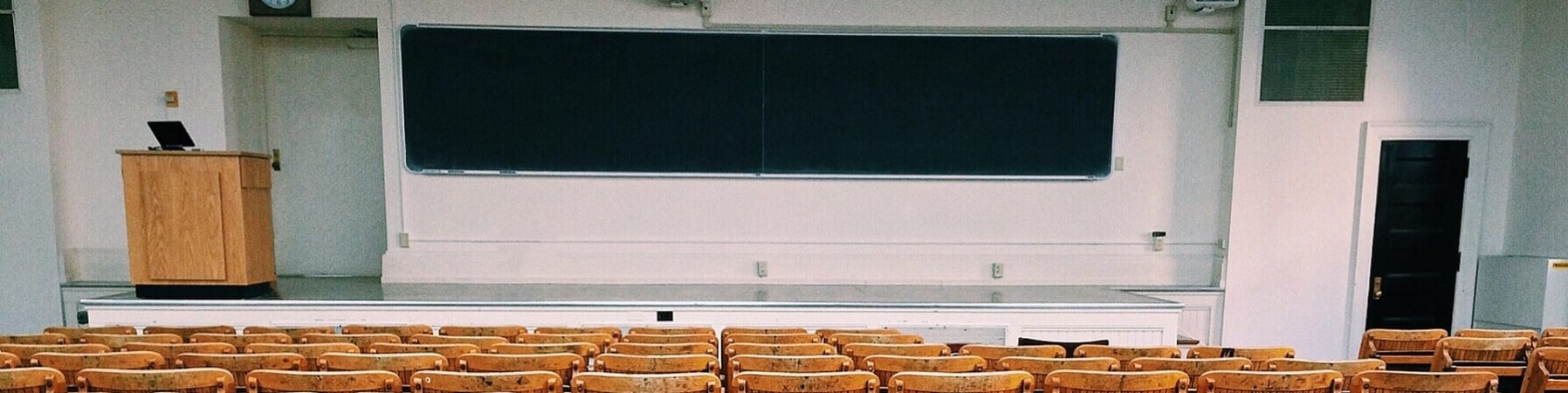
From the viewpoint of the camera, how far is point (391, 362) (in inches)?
112

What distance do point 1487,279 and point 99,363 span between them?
29.6ft

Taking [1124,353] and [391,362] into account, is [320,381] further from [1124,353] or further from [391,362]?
[1124,353]

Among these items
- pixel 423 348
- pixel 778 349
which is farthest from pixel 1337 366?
pixel 423 348

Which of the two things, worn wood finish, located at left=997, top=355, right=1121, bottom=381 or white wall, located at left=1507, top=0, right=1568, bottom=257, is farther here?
white wall, located at left=1507, top=0, right=1568, bottom=257

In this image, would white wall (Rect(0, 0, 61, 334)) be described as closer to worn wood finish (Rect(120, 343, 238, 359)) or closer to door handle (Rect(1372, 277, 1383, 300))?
worn wood finish (Rect(120, 343, 238, 359))

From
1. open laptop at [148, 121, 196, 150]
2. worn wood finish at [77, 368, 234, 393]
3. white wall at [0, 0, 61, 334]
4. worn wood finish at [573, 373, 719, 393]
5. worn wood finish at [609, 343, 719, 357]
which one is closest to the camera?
worn wood finish at [573, 373, 719, 393]

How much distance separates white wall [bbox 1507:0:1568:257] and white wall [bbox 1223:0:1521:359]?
8cm

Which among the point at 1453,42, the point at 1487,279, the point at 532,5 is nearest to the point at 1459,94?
the point at 1453,42

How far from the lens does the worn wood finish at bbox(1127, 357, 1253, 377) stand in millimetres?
2857

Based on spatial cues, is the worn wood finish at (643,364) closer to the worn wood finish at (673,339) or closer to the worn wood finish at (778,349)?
the worn wood finish at (778,349)

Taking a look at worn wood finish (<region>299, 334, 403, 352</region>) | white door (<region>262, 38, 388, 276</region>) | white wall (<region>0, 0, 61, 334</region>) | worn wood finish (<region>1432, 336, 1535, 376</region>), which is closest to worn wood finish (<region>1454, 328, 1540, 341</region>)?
worn wood finish (<region>1432, 336, 1535, 376</region>)

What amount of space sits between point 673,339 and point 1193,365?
7.86ft

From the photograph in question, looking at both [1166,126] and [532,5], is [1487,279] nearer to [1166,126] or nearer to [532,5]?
[1166,126]

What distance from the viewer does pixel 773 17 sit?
18.2ft
